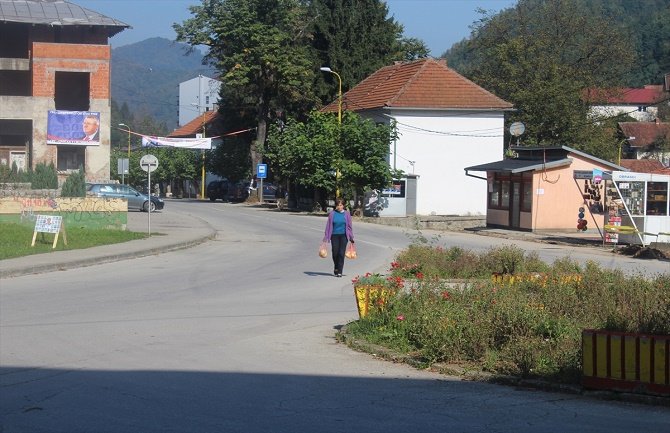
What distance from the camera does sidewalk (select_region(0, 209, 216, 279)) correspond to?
2155 cm

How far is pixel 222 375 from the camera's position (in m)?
9.83

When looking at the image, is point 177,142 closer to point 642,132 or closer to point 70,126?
point 70,126

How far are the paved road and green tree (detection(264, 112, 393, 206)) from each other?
29.1m

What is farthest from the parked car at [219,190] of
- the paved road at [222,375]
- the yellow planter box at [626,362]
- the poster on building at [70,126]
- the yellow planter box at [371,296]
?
the yellow planter box at [626,362]

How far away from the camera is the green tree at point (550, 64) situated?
6259 cm

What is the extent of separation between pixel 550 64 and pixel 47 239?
44503 millimetres

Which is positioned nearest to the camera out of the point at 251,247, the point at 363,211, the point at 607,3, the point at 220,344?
the point at 220,344

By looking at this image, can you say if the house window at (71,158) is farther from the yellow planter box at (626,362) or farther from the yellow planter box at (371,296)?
the yellow planter box at (626,362)

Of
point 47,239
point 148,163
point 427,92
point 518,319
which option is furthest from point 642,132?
point 518,319

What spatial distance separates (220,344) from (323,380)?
8.85 feet

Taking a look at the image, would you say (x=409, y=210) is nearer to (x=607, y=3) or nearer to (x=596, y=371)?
(x=596, y=371)

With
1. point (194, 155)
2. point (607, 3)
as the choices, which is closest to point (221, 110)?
point (194, 155)

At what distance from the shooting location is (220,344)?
11945 millimetres

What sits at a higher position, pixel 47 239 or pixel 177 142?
pixel 177 142
